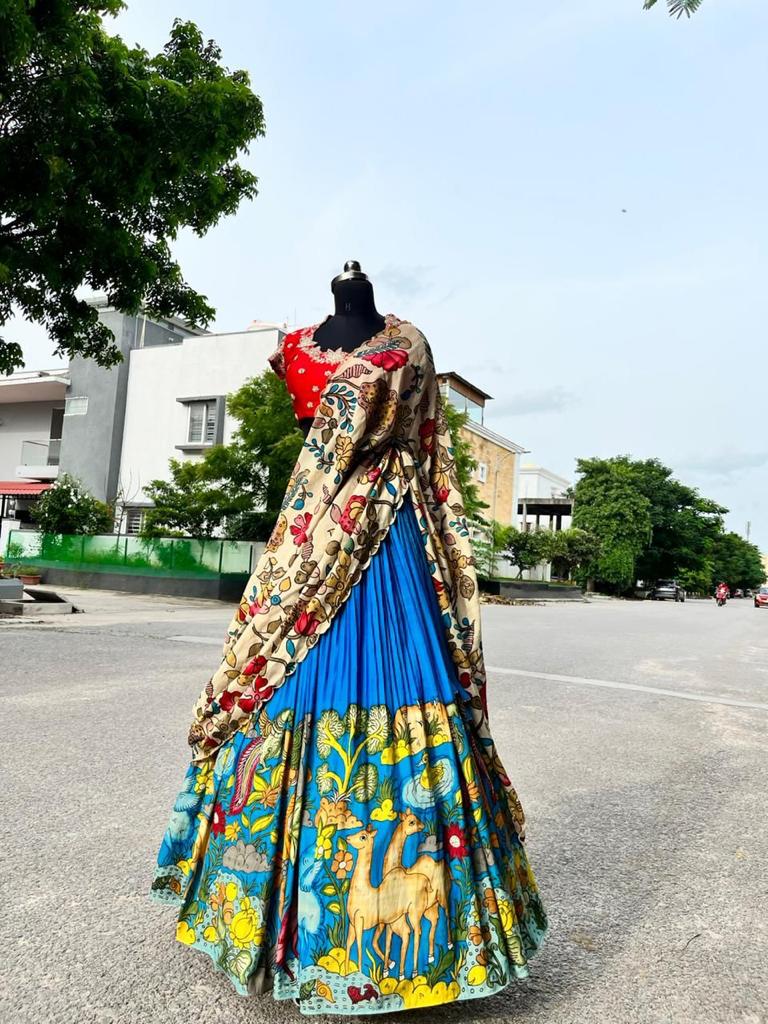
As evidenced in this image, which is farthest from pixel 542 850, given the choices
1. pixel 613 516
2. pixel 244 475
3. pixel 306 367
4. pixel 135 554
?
pixel 613 516

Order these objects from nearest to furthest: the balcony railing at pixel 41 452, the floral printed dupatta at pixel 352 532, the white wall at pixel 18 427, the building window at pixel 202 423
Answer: the floral printed dupatta at pixel 352 532 < the building window at pixel 202 423 < the balcony railing at pixel 41 452 < the white wall at pixel 18 427

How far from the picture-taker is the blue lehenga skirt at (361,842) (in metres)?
1.60

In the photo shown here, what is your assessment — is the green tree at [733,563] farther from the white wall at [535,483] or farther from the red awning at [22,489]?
the red awning at [22,489]

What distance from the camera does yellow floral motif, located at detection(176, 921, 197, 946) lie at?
5.76 feet

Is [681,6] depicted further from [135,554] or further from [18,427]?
[18,427]

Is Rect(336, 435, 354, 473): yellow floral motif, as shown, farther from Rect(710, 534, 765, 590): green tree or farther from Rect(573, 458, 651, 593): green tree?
Rect(710, 534, 765, 590): green tree

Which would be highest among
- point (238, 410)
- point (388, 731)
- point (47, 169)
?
point (47, 169)

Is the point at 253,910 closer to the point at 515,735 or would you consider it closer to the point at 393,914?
the point at 393,914

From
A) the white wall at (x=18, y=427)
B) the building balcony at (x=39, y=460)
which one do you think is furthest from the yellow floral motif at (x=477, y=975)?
the white wall at (x=18, y=427)

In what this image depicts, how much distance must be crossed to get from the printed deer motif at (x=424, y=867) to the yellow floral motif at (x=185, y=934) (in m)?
0.49

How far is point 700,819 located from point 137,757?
2.62 metres

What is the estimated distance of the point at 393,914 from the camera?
5.29 ft

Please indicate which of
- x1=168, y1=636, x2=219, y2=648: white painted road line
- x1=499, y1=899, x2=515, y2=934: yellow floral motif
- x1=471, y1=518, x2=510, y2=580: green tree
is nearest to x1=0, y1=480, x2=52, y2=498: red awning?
x1=471, y1=518, x2=510, y2=580: green tree

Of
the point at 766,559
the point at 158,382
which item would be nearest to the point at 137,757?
the point at 158,382
